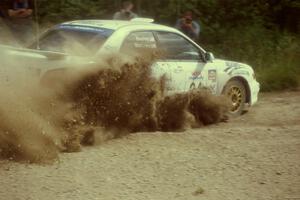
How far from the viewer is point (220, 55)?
1705cm

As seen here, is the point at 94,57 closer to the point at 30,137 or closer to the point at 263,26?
the point at 30,137

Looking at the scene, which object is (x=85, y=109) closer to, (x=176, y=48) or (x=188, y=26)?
(x=176, y=48)

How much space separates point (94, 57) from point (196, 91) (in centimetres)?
200

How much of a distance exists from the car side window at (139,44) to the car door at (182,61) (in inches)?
6.2

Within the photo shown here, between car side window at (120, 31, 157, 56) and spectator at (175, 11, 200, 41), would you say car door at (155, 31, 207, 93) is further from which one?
spectator at (175, 11, 200, 41)

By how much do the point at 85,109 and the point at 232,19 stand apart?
13063 mm

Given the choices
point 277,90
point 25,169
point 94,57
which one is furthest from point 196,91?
point 277,90

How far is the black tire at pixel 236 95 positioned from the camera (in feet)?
34.4

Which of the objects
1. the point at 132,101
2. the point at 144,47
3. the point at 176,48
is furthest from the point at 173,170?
the point at 176,48

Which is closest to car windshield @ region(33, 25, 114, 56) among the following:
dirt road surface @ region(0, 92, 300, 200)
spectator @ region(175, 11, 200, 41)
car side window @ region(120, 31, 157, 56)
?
car side window @ region(120, 31, 157, 56)

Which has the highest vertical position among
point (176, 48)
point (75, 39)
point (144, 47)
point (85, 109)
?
point (75, 39)

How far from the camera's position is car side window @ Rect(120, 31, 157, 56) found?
28.9 feet

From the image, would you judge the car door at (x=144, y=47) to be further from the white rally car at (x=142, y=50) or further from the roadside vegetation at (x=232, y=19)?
the roadside vegetation at (x=232, y=19)

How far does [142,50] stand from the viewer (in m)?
8.88
